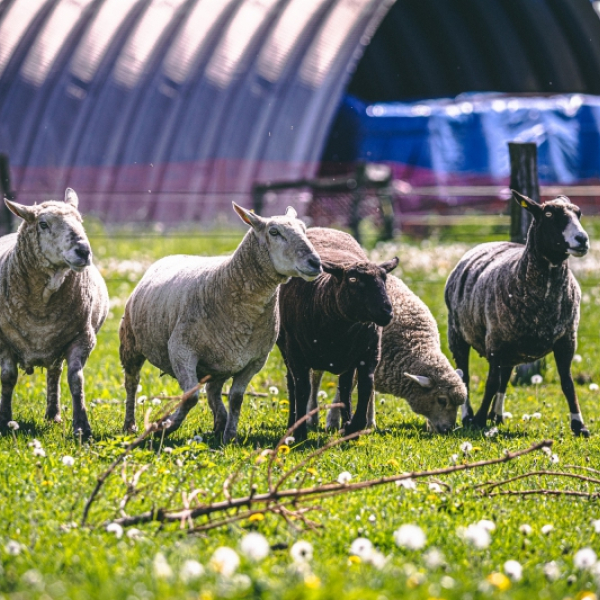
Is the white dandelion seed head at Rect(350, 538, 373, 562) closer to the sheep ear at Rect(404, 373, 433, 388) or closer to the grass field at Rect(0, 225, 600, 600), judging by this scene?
the grass field at Rect(0, 225, 600, 600)

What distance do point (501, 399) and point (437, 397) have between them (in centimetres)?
77

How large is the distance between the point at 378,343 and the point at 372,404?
580 millimetres

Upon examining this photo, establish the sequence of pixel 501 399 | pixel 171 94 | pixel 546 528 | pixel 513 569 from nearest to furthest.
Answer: pixel 513 569
pixel 546 528
pixel 501 399
pixel 171 94

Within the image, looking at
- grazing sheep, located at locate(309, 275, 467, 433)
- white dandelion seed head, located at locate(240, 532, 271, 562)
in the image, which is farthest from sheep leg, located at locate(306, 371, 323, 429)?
white dandelion seed head, located at locate(240, 532, 271, 562)

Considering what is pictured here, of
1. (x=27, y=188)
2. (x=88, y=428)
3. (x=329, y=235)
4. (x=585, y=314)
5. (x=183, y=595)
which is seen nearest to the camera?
(x=183, y=595)

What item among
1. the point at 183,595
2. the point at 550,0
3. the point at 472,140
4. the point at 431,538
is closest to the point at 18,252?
the point at 431,538

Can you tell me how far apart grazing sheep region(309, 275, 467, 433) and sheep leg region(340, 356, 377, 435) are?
0.49 m

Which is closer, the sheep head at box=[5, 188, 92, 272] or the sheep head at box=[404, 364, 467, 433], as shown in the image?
the sheep head at box=[5, 188, 92, 272]

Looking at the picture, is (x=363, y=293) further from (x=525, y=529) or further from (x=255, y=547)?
(x=255, y=547)

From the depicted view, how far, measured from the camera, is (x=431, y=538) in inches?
184

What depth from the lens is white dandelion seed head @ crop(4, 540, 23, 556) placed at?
13.2 feet

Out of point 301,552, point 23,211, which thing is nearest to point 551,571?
point 301,552

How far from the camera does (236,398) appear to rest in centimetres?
704

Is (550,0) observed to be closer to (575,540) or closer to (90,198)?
(90,198)
